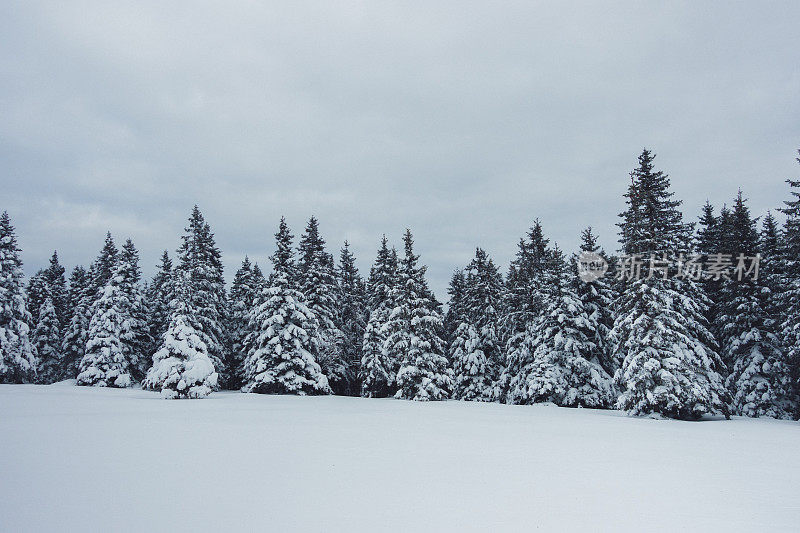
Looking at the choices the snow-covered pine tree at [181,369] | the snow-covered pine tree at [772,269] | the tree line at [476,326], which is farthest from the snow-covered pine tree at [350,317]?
the snow-covered pine tree at [772,269]

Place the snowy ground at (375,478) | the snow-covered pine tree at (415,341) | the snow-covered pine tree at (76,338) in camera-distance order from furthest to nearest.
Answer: the snow-covered pine tree at (76,338) → the snow-covered pine tree at (415,341) → the snowy ground at (375,478)

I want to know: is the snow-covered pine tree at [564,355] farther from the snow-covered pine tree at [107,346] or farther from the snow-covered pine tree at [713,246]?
the snow-covered pine tree at [107,346]

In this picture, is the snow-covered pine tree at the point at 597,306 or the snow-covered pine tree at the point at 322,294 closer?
the snow-covered pine tree at the point at 597,306

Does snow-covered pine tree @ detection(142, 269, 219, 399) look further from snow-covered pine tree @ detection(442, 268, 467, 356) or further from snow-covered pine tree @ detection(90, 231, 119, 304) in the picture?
snow-covered pine tree @ detection(442, 268, 467, 356)

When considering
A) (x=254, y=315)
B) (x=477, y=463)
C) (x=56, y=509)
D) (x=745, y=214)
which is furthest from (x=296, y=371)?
(x=745, y=214)

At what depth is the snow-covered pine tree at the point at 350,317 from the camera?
44.7 metres

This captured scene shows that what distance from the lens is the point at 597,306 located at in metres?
34.4

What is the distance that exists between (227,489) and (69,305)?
62073 millimetres

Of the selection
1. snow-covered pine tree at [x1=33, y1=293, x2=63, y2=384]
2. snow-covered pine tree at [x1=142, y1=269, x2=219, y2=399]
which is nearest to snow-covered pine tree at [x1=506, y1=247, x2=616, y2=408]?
snow-covered pine tree at [x1=142, y1=269, x2=219, y2=399]

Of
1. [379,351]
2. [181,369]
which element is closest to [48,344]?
[181,369]

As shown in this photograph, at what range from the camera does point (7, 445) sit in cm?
1113

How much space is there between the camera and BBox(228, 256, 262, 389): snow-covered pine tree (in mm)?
44844

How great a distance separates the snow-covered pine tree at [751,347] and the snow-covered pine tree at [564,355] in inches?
295

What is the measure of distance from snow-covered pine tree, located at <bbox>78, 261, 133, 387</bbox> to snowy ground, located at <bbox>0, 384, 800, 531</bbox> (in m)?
25.4
